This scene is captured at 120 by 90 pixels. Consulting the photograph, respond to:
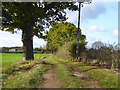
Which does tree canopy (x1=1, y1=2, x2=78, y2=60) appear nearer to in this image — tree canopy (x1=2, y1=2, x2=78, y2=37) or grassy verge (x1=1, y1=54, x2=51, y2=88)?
tree canopy (x1=2, y1=2, x2=78, y2=37)

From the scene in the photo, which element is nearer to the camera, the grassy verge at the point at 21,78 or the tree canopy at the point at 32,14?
the grassy verge at the point at 21,78

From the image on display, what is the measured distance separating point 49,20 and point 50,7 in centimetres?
251

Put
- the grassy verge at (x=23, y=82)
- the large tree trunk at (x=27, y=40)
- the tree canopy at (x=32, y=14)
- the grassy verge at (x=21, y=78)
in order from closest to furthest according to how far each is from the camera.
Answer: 1. the grassy verge at (x=23, y=82)
2. the grassy verge at (x=21, y=78)
3. the tree canopy at (x=32, y=14)
4. the large tree trunk at (x=27, y=40)

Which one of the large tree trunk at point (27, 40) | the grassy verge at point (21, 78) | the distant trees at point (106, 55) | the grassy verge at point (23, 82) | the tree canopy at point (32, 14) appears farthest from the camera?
the large tree trunk at point (27, 40)

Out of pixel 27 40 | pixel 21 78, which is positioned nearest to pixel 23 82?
pixel 21 78

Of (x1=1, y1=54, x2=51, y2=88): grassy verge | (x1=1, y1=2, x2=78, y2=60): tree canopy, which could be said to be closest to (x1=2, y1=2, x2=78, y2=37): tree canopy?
(x1=1, y1=2, x2=78, y2=60): tree canopy

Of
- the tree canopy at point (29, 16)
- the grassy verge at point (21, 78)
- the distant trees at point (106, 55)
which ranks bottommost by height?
the grassy verge at point (21, 78)

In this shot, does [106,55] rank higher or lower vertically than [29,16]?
lower

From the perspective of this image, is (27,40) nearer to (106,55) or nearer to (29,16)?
(29,16)

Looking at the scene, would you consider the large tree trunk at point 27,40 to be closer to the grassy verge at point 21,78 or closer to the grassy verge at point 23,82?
the grassy verge at point 21,78

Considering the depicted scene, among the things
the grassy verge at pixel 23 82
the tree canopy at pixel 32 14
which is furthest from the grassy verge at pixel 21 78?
the tree canopy at pixel 32 14

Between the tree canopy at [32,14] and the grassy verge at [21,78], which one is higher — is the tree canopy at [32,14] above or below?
above

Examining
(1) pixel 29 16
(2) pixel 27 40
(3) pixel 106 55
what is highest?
(1) pixel 29 16

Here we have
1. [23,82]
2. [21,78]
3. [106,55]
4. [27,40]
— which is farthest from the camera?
[27,40]
